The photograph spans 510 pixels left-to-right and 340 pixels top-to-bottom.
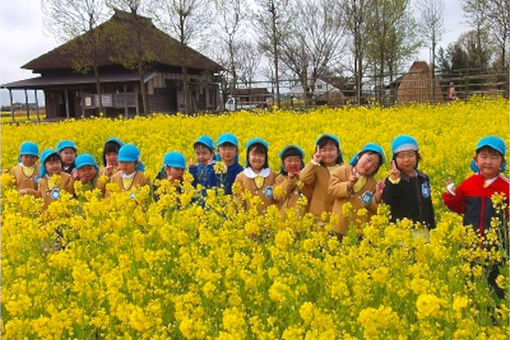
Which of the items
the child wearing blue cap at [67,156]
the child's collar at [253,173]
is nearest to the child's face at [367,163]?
the child's collar at [253,173]

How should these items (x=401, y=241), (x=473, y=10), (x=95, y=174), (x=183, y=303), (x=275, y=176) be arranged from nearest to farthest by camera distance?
(x=183, y=303) → (x=401, y=241) → (x=275, y=176) → (x=95, y=174) → (x=473, y=10)

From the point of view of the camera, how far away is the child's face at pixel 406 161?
462cm

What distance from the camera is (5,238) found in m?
3.88

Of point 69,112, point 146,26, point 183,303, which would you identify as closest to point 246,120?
point 183,303

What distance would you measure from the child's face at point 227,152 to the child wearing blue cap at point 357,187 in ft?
4.85

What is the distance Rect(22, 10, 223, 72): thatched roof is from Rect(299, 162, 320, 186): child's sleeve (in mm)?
28642

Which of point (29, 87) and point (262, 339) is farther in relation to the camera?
point (29, 87)

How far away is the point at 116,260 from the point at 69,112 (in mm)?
36650

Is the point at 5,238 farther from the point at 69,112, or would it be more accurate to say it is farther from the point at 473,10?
the point at 69,112

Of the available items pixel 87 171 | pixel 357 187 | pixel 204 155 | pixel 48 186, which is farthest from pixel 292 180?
pixel 48 186

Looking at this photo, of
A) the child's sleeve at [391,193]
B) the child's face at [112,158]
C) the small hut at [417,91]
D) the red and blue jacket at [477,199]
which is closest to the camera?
the red and blue jacket at [477,199]

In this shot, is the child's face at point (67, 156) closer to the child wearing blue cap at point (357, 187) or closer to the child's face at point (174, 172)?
the child's face at point (174, 172)

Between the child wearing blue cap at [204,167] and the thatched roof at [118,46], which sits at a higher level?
the thatched roof at [118,46]

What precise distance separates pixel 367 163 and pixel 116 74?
109 feet
